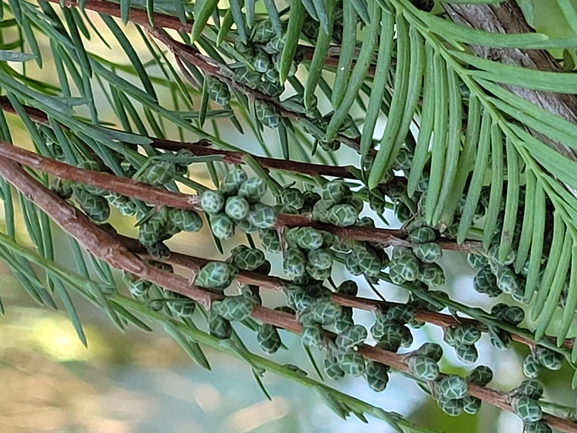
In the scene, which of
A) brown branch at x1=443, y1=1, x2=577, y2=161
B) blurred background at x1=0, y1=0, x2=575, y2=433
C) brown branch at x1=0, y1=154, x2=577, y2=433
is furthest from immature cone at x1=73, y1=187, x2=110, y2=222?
blurred background at x1=0, y1=0, x2=575, y2=433

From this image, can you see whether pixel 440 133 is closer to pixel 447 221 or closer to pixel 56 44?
pixel 447 221

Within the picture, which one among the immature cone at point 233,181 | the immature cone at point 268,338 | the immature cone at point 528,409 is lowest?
the immature cone at point 528,409

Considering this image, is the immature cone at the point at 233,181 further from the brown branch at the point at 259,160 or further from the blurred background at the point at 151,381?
the blurred background at the point at 151,381

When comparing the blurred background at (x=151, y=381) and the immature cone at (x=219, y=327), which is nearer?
the immature cone at (x=219, y=327)

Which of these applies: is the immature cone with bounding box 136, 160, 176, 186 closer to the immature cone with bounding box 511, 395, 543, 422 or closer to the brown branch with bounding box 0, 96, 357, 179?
the brown branch with bounding box 0, 96, 357, 179

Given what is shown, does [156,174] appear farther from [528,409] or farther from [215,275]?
[528,409]

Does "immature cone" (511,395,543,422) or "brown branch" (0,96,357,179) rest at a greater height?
"brown branch" (0,96,357,179)

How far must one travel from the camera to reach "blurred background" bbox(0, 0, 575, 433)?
574 millimetres

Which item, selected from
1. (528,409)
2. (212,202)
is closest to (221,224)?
(212,202)

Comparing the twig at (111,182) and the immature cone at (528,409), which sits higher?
the twig at (111,182)

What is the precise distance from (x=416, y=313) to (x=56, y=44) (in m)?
0.20

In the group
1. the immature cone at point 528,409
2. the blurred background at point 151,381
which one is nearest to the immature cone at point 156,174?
the immature cone at point 528,409

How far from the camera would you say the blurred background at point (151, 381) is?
0.57 meters

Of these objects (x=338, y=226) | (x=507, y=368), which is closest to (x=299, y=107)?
(x=338, y=226)
